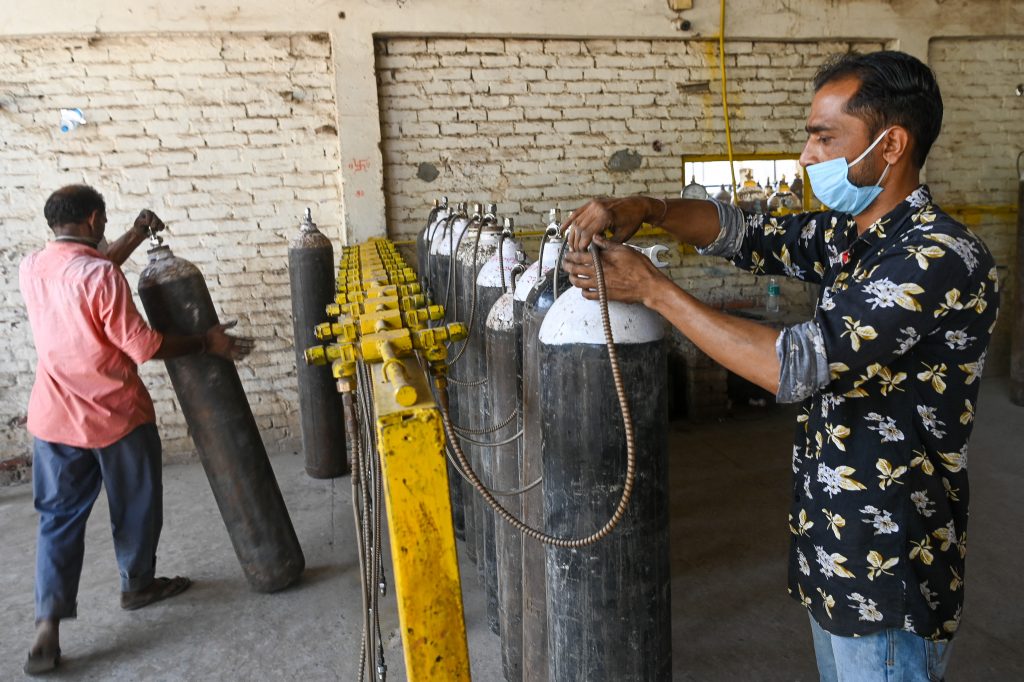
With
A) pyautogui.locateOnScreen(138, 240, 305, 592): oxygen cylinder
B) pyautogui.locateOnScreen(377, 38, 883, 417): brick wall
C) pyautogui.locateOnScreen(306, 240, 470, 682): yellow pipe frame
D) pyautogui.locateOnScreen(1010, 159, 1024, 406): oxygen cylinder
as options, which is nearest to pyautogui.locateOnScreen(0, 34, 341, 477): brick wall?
pyautogui.locateOnScreen(377, 38, 883, 417): brick wall

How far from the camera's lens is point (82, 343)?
2.72 meters

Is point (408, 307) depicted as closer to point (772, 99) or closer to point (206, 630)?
point (206, 630)

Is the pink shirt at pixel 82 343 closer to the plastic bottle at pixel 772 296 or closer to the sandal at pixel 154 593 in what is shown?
the sandal at pixel 154 593

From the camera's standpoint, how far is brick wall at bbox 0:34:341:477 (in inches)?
172

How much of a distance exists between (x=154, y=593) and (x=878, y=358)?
3.07 m

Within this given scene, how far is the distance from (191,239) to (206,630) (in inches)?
106

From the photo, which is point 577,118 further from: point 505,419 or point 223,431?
point 505,419

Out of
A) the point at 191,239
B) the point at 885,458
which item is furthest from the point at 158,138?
the point at 885,458

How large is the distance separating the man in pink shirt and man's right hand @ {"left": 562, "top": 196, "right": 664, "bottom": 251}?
1.91 m

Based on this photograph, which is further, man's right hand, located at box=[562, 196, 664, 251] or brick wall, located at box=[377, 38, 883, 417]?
brick wall, located at box=[377, 38, 883, 417]

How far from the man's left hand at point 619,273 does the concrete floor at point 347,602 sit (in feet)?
5.74

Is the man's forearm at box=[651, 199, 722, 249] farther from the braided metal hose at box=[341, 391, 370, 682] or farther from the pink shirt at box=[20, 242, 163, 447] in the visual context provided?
the pink shirt at box=[20, 242, 163, 447]

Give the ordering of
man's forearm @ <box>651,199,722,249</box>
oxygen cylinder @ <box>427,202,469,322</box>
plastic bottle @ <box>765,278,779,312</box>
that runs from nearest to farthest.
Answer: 1. man's forearm @ <box>651,199,722,249</box>
2. oxygen cylinder @ <box>427,202,469,322</box>
3. plastic bottle @ <box>765,278,779,312</box>

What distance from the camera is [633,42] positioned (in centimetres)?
514
